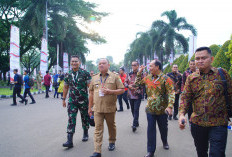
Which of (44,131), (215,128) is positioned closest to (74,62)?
(44,131)

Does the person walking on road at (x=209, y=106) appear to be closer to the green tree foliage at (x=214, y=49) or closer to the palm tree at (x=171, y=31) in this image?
the green tree foliage at (x=214, y=49)

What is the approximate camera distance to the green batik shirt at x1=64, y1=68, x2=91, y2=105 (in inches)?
175

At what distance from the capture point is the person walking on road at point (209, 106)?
2.36m

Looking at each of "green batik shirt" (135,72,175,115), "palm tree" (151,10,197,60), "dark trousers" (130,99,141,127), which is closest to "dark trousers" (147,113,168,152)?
"green batik shirt" (135,72,175,115)

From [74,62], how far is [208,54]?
285 cm

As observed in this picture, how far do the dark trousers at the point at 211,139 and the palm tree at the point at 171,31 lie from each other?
2609 cm

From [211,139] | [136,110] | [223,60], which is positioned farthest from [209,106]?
[223,60]

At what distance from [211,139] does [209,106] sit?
1.28 ft

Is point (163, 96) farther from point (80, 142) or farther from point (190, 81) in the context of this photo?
point (80, 142)

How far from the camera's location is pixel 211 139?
238cm

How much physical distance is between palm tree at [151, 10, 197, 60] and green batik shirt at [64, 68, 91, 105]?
24.9 meters

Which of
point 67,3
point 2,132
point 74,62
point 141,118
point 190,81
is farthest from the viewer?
point 67,3

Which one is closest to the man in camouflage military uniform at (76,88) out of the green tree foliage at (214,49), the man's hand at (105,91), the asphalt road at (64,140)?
the asphalt road at (64,140)

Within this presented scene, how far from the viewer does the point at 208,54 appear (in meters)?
2.48
